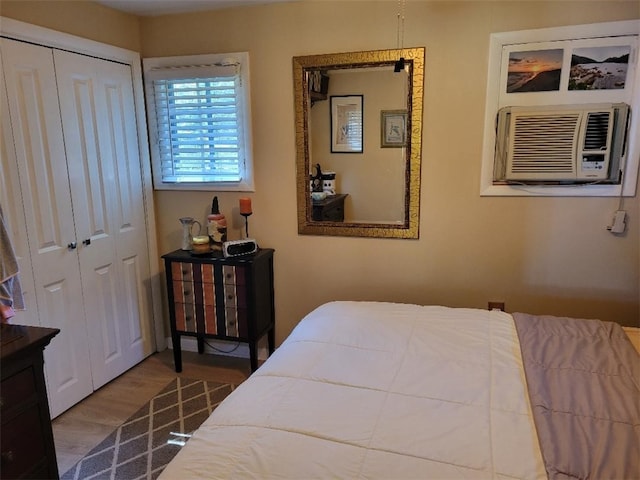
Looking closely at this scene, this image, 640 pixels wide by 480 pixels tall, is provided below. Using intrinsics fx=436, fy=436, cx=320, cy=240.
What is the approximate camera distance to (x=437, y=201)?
2.63 metres

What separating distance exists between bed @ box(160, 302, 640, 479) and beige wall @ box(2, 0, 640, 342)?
0.63 metres

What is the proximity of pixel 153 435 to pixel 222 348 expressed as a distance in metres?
0.98

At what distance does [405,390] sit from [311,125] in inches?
71.7

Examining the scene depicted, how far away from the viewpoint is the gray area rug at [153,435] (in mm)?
2127

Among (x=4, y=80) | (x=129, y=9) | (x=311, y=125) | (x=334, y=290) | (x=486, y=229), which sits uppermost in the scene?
(x=129, y=9)

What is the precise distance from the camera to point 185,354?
3.32 metres

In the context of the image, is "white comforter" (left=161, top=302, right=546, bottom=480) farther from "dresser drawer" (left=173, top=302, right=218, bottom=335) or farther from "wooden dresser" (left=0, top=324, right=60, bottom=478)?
"dresser drawer" (left=173, top=302, right=218, bottom=335)

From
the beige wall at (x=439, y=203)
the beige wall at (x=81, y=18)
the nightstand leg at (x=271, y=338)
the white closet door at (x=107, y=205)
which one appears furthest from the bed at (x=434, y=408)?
the beige wall at (x=81, y=18)

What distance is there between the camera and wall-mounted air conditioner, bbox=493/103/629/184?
2283 millimetres

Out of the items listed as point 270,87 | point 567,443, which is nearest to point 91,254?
point 270,87

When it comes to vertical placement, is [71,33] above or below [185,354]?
above

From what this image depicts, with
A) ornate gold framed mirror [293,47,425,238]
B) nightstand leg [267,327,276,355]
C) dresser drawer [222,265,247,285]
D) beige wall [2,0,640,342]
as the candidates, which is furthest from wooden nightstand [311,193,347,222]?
nightstand leg [267,327,276,355]

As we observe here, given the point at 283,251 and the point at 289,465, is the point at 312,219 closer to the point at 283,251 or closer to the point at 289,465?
the point at 283,251

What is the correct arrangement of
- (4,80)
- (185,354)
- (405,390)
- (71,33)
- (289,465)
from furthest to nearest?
1. (185,354)
2. (71,33)
3. (4,80)
4. (405,390)
5. (289,465)
